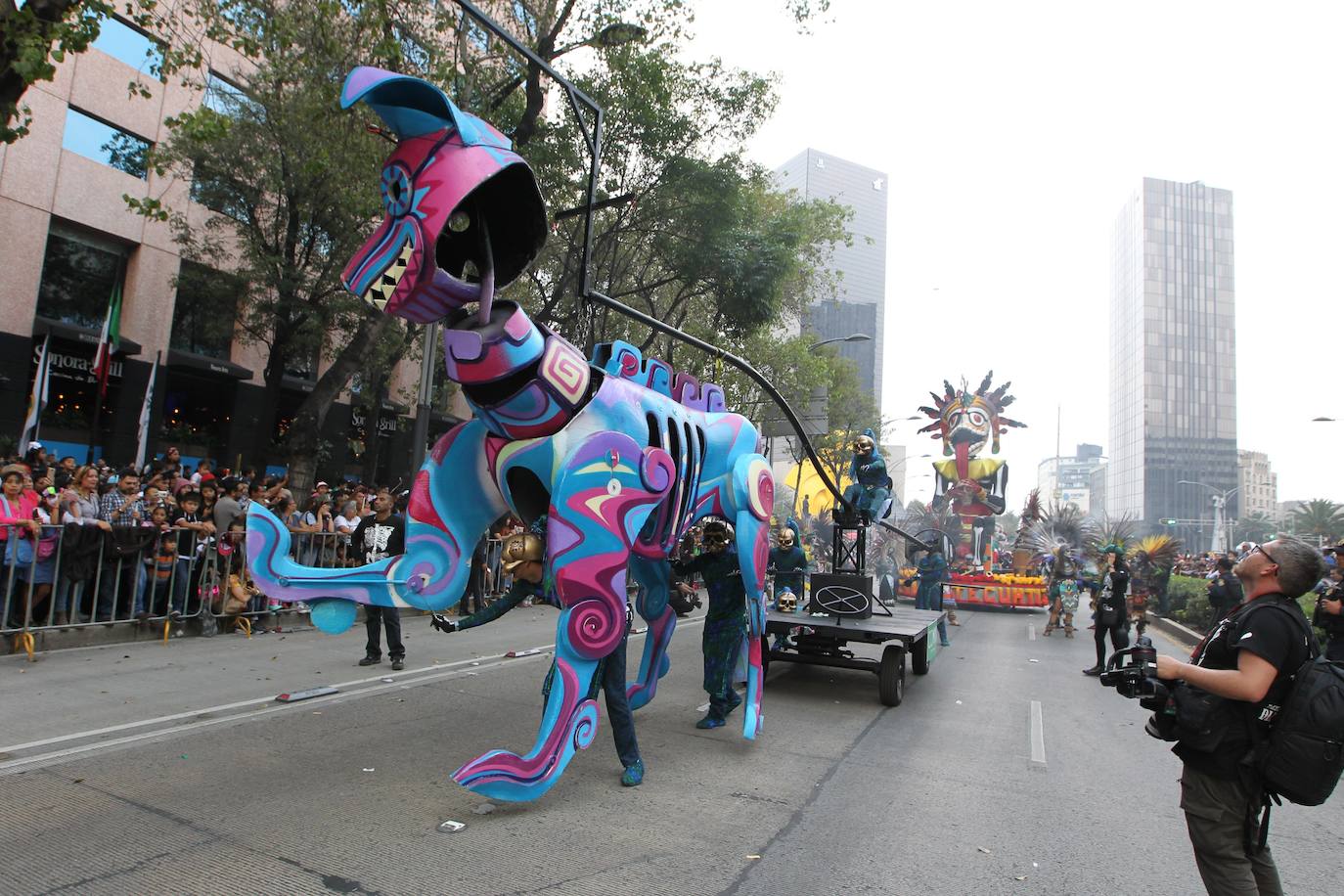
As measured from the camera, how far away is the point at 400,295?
3840 millimetres

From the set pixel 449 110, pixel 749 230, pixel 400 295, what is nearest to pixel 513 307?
pixel 400 295

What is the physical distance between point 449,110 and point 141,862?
11.8ft

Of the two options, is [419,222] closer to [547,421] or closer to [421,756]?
[547,421]

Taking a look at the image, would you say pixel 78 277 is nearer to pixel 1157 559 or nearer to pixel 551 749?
pixel 551 749

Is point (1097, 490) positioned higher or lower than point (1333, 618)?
higher

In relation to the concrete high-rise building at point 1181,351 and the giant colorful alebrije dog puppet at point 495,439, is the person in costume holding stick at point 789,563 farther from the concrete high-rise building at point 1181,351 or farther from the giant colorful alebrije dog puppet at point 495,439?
the concrete high-rise building at point 1181,351

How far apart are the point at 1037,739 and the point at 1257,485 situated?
384 ft

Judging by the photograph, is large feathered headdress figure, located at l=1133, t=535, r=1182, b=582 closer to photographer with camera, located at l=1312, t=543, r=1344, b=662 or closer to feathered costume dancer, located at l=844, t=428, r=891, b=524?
photographer with camera, located at l=1312, t=543, r=1344, b=662

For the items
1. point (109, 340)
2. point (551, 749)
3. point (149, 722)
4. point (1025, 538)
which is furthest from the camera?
point (1025, 538)

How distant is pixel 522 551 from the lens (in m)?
6.04

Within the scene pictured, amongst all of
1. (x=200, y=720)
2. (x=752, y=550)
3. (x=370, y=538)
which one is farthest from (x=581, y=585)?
(x=370, y=538)

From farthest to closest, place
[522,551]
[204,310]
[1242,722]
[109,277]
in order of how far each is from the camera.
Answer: [204,310] < [109,277] < [522,551] < [1242,722]

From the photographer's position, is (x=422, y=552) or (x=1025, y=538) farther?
(x=1025, y=538)

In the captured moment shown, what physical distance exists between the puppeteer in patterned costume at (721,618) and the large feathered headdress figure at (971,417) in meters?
25.2
